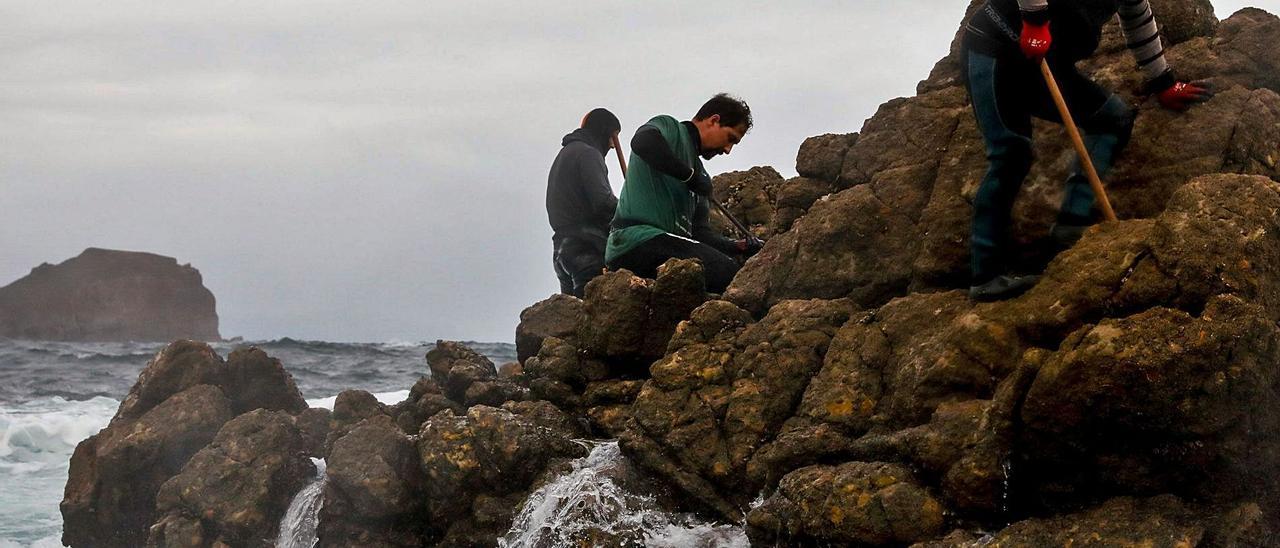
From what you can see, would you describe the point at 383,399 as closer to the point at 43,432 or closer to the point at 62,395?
the point at 43,432

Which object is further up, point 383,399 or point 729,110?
point 729,110

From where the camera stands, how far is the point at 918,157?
8367 mm

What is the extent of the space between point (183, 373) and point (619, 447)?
4809mm

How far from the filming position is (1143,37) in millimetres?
7047

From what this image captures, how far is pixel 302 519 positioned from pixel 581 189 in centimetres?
484

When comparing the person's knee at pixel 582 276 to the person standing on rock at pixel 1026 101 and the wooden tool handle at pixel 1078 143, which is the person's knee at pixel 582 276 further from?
the wooden tool handle at pixel 1078 143

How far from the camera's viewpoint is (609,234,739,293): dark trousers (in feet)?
31.6

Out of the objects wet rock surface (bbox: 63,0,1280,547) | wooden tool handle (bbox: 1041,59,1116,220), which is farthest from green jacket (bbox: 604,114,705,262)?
wooden tool handle (bbox: 1041,59,1116,220)

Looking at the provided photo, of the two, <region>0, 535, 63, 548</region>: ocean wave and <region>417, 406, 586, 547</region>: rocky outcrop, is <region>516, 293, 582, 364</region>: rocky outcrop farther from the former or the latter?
<region>0, 535, 63, 548</region>: ocean wave

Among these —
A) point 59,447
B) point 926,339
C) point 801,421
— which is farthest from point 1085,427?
point 59,447

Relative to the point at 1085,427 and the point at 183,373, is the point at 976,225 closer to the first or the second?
the point at 1085,427

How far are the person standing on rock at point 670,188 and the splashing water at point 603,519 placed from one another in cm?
244

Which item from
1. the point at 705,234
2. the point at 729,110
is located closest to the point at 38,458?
the point at 705,234

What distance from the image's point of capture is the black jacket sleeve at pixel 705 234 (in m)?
10.8
